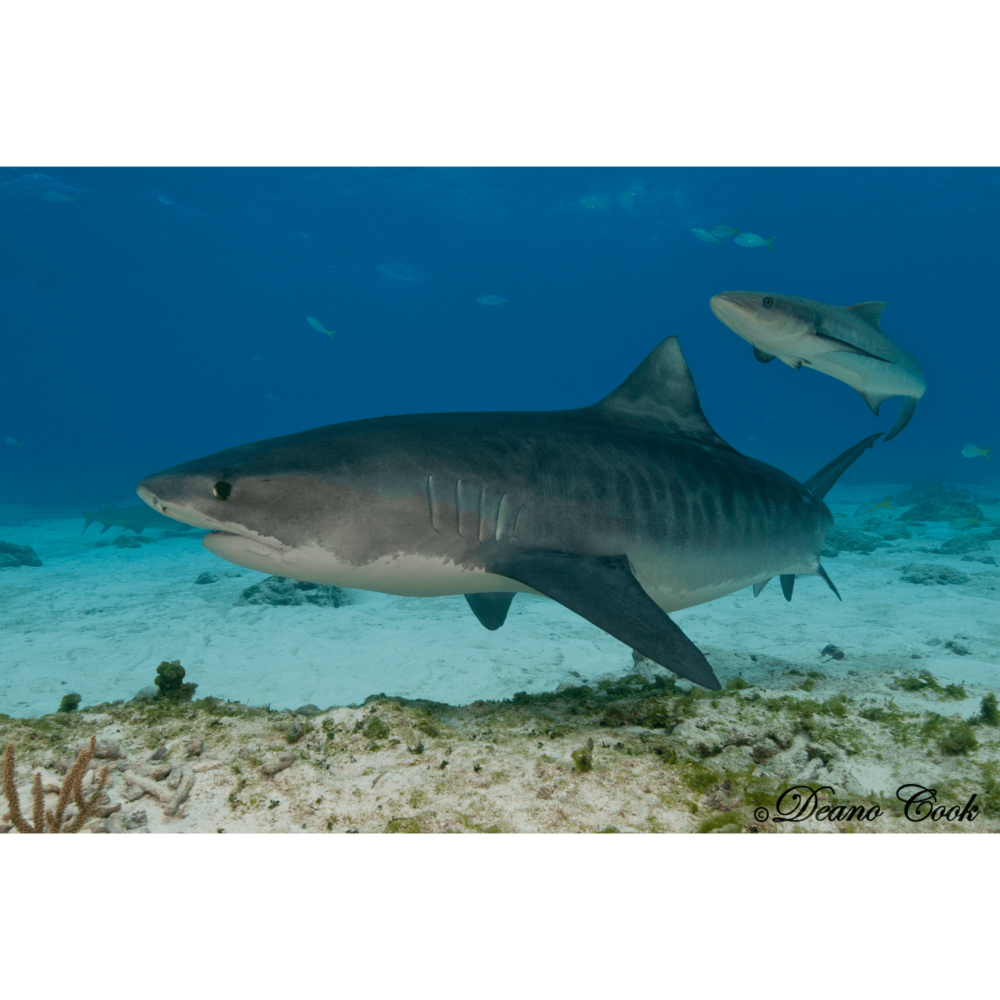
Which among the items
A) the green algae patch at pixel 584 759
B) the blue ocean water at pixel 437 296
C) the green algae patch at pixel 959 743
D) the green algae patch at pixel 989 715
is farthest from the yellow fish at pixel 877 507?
the blue ocean water at pixel 437 296

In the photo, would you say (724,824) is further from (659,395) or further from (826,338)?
(826,338)

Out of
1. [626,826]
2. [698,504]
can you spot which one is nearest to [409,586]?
[626,826]

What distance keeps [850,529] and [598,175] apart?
4281 cm

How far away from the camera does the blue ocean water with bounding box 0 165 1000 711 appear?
50344mm

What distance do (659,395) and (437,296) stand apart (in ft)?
362

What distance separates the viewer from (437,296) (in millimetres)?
107375

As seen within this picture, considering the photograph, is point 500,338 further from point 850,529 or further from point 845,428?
point 850,529

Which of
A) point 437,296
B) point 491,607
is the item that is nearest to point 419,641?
point 491,607

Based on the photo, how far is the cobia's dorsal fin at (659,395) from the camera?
14.2 feet

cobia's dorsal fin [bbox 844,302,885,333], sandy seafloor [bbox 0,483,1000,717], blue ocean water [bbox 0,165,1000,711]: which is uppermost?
blue ocean water [bbox 0,165,1000,711]

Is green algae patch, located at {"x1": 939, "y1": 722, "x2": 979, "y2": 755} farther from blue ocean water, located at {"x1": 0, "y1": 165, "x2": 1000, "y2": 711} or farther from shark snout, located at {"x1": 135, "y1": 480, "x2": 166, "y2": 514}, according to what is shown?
blue ocean water, located at {"x1": 0, "y1": 165, "x2": 1000, "y2": 711}

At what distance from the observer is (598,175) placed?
48.5 metres

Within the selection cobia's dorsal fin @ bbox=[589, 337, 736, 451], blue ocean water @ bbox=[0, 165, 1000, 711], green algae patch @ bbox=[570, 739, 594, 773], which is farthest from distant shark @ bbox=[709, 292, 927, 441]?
blue ocean water @ bbox=[0, 165, 1000, 711]

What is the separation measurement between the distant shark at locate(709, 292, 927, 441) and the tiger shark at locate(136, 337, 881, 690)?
0.82 m
